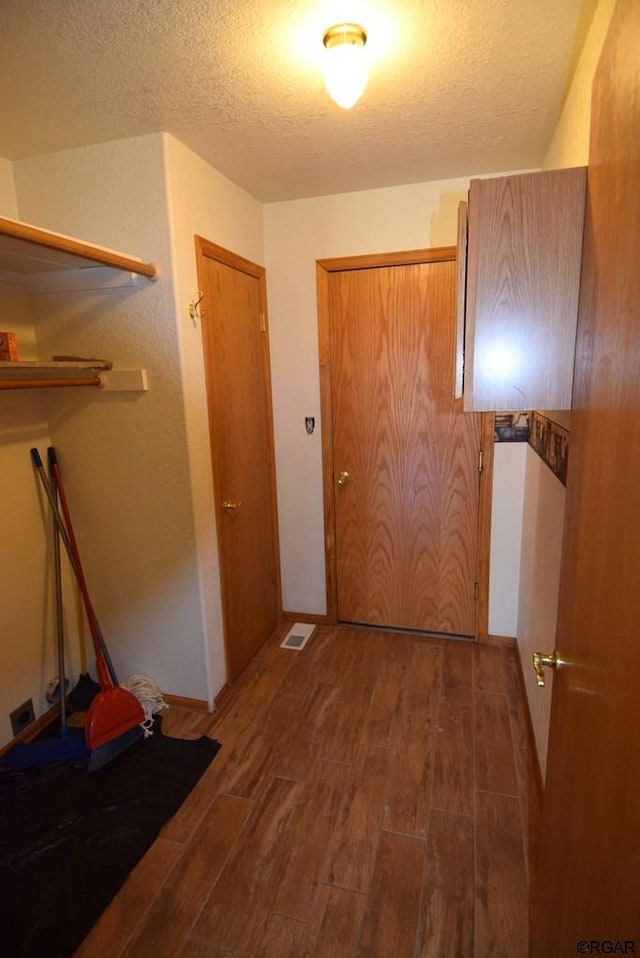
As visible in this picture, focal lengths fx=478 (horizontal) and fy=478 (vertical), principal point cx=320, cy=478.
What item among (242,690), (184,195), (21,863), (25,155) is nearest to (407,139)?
(184,195)

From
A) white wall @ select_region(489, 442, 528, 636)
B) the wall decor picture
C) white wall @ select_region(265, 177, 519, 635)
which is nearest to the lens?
the wall decor picture

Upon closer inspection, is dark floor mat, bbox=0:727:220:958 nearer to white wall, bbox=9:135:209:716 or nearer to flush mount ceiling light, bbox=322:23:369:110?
white wall, bbox=9:135:209:716

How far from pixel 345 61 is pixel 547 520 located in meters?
1.55

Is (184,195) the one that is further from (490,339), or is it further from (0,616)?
(0,616)

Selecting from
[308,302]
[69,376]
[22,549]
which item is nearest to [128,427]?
[69,376]

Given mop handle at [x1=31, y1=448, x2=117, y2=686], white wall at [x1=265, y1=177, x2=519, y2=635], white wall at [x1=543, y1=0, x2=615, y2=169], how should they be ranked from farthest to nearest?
white wall at [x1=265, y1=177, x2=519, y2=635], mop handle at [x1=31, y1=448, x2=117, y2=686], white wall at [x1=543, y1=0, x2=615, y2=169]

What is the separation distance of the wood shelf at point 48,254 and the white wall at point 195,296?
177mm

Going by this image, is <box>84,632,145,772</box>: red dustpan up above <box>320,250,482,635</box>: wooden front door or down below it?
below

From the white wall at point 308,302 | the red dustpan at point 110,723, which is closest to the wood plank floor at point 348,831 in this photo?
the red dustpan at point 110,723

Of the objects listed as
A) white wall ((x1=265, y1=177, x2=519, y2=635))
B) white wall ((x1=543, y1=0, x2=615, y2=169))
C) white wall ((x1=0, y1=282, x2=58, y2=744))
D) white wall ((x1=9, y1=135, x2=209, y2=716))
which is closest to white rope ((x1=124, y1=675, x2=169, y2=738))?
white wall ((x1=9, y1=135, x2=209, y2=716))

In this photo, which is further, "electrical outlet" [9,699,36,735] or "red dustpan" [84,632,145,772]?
"electrical outlet" [9,699,36,735]

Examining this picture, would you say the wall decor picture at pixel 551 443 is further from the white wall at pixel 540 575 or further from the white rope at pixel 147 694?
the white rope at pixel 147 694

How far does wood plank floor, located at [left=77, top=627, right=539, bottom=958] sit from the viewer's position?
1.28 meters

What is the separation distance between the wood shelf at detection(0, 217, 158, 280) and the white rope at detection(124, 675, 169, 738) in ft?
5.69
